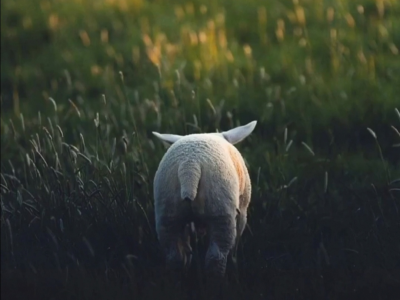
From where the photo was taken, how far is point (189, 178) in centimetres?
430

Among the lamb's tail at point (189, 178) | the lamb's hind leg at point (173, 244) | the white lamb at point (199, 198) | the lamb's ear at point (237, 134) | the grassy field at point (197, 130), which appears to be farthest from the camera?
the lamb's ear at point (237, 134)

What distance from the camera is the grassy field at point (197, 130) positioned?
15.3 feet

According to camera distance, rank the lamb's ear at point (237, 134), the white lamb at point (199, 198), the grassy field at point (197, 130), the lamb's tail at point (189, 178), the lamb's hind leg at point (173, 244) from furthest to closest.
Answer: the lamb's ear at point (237, 134), the grassy field at point (197, 130), the lamb's hind leg at point (173, 244), the white lamb at point (199, 198), the lamb's tail at point (189, 178)

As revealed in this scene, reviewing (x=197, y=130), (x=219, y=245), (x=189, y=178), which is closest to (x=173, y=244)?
(x=219, y=245)

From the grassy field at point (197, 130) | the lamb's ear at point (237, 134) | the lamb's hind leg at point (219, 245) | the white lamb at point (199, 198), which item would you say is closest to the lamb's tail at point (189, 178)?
the white lamb at point (199, 198)

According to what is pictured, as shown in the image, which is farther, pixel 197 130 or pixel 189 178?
pixel 197 130

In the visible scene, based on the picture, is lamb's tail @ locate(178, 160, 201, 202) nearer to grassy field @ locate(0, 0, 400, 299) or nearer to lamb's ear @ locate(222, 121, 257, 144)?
grassy field @ locate(0, 0, 400, 299)

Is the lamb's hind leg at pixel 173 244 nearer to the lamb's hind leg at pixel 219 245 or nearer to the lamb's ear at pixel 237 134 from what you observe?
the lamb's hind leg at pixel 219 245

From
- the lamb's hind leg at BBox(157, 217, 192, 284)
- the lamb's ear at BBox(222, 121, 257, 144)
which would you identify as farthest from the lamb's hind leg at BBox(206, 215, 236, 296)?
the lamb's ear at BBox(222, 121, 257, 144)

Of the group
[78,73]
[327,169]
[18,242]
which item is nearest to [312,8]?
[78,73]

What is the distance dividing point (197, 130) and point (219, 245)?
249 cm

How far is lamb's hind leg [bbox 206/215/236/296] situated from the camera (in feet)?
14.5

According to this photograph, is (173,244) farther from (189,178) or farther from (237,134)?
(237,134)

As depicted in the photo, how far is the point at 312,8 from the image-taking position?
31.2ft
